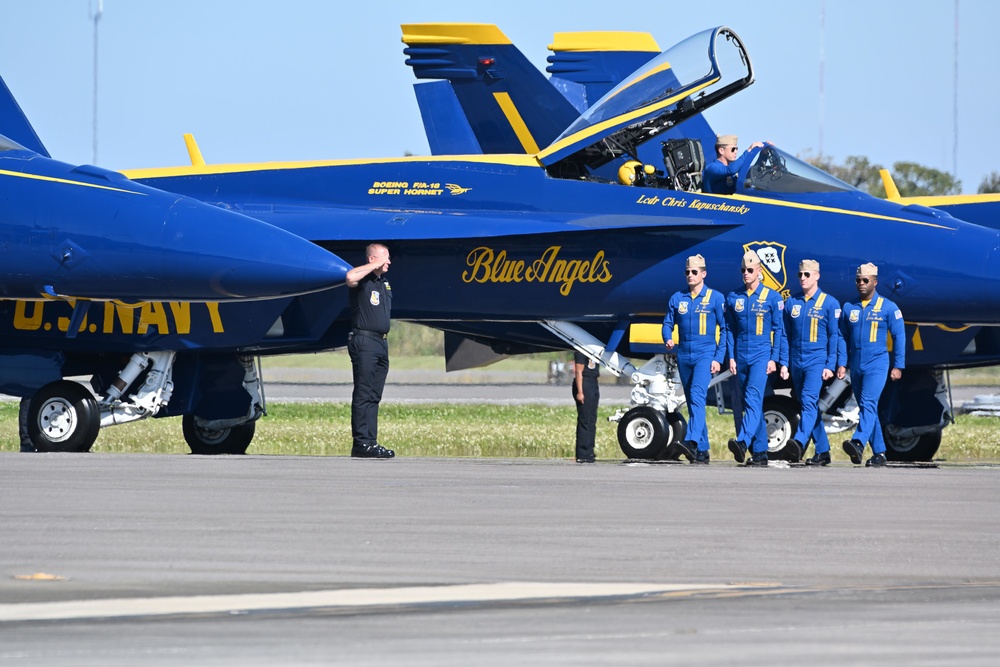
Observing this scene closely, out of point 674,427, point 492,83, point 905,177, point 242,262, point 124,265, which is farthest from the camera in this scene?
point 905,177

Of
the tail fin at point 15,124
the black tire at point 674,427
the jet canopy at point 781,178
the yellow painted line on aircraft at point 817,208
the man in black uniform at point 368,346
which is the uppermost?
the tail fin at point 15,124

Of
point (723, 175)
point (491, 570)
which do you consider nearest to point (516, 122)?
point (723, 175)

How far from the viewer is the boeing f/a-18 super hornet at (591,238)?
12812mm

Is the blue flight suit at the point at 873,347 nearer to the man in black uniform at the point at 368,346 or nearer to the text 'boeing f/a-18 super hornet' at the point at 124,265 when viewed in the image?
the man in black uniform at the point at 368,346

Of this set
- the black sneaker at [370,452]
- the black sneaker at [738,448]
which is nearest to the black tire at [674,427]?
the black sneaker at [738,448]

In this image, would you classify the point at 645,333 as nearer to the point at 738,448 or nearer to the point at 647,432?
the point at 647,432

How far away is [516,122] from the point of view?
56.0ft

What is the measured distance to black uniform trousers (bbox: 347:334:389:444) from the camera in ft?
39.1

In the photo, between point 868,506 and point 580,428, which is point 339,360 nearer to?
point 580,428

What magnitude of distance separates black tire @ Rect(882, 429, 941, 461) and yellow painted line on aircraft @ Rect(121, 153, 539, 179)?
3.94m

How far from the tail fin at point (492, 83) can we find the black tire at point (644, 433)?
4.78 metres

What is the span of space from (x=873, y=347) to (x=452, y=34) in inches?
284

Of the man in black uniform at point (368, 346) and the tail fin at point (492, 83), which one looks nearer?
the man in black uniform at point (368, 346)

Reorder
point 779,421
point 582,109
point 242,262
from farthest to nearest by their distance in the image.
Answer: point 582,109 → point 779,421 → point 242,262
